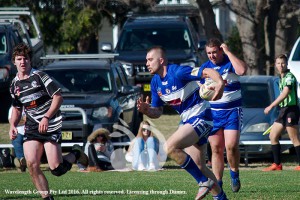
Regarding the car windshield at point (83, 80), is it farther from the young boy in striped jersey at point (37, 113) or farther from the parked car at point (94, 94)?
the young boy in striped jersey at point (37, 113)

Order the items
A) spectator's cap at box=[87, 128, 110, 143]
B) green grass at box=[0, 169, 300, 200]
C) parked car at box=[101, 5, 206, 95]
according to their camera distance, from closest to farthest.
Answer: green grass at box=[0, 169, 300, 200]
spectator's cap at box=[87, 128, 110, 143]
parked car at box=[101, 5, 206, 95]

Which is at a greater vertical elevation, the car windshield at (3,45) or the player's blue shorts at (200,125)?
the player's blue shorts at (200,125)

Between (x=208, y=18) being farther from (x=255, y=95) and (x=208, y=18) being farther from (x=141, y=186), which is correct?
(x=141, y=186)

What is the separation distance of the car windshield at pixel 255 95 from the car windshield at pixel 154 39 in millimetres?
5839

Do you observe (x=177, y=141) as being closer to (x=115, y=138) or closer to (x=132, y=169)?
(x=132, y=169)

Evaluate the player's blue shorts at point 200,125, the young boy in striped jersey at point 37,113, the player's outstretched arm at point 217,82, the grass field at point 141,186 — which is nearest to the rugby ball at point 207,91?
the player's outstretched arm at point 217,82

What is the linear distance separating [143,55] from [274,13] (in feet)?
17.3

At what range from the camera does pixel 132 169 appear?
16641 millimetres

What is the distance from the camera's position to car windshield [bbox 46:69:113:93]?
18.8 m

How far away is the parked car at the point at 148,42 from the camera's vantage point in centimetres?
2414

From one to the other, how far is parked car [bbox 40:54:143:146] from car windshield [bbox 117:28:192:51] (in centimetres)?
456

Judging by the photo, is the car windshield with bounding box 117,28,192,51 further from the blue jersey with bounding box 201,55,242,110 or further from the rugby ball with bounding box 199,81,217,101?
the rugby ball with bounding box 199,81,217,101

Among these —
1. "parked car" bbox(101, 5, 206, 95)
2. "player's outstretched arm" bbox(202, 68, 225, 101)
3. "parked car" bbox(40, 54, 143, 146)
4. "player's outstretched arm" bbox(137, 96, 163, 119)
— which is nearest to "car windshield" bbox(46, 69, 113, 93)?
"parked car" bbox(40, 54, 143, 146)

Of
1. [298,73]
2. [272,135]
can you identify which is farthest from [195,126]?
[298,73]
